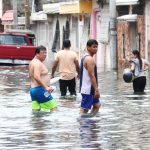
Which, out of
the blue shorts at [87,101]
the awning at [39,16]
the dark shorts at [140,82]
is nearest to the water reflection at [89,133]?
the blue shorts at [87,101]

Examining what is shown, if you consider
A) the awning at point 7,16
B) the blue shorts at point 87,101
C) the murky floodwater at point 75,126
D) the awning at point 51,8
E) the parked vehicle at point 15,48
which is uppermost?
the awning at point 51,8

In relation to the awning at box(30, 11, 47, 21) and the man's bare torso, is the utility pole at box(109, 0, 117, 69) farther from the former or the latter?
the awning at box(30, 11, 47, 21)

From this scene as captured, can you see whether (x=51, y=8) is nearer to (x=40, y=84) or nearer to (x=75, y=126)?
(x=40, y=84)

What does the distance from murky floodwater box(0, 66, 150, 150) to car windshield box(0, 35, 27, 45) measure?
81.2 feet

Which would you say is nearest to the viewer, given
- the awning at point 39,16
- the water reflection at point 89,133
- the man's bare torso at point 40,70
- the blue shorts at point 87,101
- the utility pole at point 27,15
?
the water reflection at point 89,133

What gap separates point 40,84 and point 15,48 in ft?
97.8

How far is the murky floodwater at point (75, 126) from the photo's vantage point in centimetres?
1283

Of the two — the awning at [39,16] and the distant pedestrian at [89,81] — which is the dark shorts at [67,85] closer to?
the distant pedestrian at [89,81]

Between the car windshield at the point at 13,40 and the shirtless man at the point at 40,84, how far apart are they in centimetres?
3022

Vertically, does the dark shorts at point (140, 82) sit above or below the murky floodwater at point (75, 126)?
below

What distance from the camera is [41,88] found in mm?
17578

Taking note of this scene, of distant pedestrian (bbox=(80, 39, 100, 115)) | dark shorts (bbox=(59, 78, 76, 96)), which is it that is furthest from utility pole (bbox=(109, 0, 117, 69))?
distant pedestrian (bbox=(80, 39, 100, 115))

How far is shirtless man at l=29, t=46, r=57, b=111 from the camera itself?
57.4ft

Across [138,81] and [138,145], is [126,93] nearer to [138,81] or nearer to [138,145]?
[138,81]
